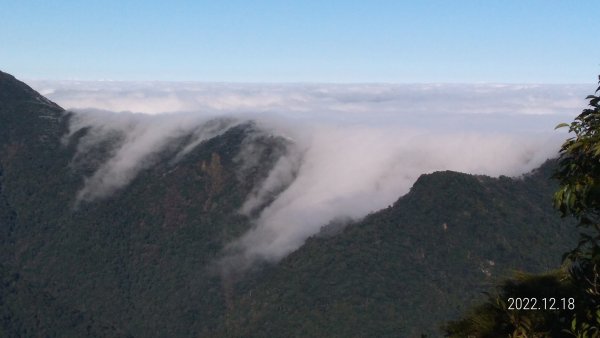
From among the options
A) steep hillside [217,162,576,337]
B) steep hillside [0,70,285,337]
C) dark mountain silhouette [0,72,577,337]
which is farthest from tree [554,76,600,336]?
steep hillside [0,70,285,337]

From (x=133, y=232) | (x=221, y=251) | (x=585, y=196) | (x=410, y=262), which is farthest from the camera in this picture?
(x=133, y=232)

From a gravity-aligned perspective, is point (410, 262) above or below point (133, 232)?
above

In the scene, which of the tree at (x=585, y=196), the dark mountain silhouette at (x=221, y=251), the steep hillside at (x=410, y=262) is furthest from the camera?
the dark mountain silhouette at (x=221, y=251)

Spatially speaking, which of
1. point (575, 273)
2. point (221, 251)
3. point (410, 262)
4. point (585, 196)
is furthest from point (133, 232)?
point (585, 196)

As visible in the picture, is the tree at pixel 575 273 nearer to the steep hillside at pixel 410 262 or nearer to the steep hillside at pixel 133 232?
the steep hillside at pixel 410 262

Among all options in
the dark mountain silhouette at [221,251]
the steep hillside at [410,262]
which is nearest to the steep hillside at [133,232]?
the dark mountain silhouette at [221,251]

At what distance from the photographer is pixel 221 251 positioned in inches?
6698

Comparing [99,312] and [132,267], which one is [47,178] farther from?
[99,312]

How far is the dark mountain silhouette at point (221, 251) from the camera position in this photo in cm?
11381

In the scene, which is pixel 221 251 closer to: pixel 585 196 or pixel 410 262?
pixel 410 262

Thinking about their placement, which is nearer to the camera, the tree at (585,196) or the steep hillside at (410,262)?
the tree at (585,196)

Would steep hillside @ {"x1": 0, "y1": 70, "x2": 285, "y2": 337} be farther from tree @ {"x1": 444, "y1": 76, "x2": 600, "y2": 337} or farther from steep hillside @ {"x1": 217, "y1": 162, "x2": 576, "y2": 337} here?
tree @ {"x1": 444, "y1": 76, "x2": 600, "y2": 337}

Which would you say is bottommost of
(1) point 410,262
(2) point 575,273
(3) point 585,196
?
(1) point 410,262

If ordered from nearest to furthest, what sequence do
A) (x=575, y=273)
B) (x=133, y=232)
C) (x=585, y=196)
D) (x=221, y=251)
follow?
(x=585, y=196) < (x=575, y=273) < (x=221, y=251) < (x=133, y=232)
